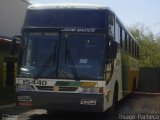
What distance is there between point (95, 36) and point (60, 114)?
380 cm

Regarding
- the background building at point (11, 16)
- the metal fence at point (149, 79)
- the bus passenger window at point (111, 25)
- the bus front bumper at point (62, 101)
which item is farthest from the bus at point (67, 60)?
the metal fence at point (149, 79)

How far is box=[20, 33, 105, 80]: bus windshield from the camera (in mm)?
12742

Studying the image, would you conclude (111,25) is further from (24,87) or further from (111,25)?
(24,87)

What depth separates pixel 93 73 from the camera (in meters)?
12.7

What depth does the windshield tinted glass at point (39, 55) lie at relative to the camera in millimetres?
12914

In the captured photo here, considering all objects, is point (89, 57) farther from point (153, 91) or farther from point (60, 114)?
point (153, 91)

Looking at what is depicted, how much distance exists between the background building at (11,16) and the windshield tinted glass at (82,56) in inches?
374

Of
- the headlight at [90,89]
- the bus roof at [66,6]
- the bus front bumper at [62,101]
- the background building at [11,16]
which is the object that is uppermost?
the background building at [11,16]

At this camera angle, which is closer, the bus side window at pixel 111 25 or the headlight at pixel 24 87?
the headlight at pixel 24 87

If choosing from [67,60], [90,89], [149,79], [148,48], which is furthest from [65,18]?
[148,48]

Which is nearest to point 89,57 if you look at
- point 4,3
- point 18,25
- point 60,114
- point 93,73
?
point 93,73

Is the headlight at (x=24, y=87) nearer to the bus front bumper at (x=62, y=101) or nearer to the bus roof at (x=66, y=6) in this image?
the bus front bumper at (x=62, y=101)

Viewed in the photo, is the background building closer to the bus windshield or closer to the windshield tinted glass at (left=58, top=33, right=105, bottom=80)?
the bus windshield

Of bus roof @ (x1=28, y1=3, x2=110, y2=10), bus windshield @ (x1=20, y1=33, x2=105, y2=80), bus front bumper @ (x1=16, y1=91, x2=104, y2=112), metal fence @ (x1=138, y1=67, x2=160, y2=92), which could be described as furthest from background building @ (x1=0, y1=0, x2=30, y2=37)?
metal fence @ (x1=138, y1=67, x2=160, y2=92)
